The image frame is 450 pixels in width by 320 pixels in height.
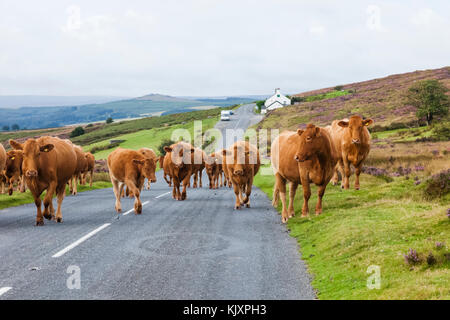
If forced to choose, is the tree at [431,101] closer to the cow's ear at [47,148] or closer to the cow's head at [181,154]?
the cow's head at [181,154]

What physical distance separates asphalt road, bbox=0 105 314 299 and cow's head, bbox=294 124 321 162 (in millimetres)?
1989

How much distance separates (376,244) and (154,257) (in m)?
4.06

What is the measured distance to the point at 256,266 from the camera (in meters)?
8.84

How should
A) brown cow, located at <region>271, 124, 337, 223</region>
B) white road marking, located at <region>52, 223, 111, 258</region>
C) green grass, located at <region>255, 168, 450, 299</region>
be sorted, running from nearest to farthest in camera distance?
green grass, located at <region>255, 168, 450, 299</region> < white road marking, located at <region>52, 223, 111, 258</region> < brown cow, located at <region>271, 124, 337, 223</region>

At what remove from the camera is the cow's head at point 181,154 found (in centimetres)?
2123

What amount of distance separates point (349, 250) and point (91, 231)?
6.54 m

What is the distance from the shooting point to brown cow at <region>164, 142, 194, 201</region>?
69.9 ft

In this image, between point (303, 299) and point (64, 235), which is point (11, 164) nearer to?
point (64, 235)

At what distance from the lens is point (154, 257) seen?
962cm

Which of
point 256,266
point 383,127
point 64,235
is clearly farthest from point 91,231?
point 383,127

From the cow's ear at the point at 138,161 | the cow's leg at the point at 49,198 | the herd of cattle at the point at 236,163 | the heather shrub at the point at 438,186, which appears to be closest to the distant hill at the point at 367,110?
the herd of cattle at the point at 236,163

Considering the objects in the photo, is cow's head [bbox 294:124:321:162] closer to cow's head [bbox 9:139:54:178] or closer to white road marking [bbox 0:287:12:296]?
cow's head [bbox 9:139:54:178]

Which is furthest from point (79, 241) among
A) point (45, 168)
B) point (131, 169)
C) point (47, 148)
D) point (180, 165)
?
point (180, 165)

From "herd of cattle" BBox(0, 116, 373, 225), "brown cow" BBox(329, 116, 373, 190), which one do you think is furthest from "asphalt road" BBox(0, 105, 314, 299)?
"brown cow" BBox(329, 116, 373, 190)
